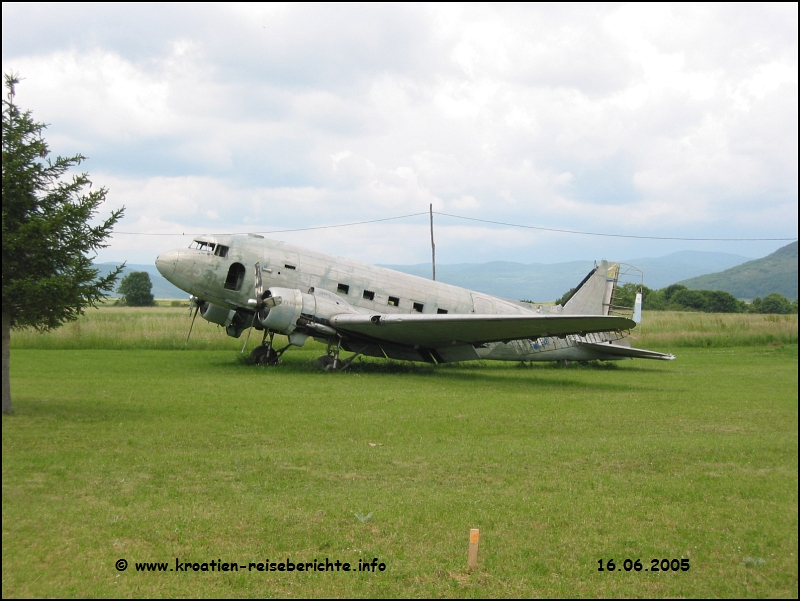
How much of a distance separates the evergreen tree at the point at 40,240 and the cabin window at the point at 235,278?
10193 mm

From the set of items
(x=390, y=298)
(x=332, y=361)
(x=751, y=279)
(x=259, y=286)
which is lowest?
(x=332, y=361)

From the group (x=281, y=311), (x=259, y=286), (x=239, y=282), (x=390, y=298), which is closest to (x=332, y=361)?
(x=281, y=311)

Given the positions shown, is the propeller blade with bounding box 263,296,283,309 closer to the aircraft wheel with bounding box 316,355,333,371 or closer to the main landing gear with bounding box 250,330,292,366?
the main landing gear with bounding box 250,330,292,366

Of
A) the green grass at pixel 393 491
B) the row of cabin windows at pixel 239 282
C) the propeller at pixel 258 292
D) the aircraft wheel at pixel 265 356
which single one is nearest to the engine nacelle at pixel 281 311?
the propeller at pixel 258 292

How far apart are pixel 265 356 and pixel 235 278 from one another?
10.0 ft

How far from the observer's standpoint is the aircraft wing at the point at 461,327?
750 inches

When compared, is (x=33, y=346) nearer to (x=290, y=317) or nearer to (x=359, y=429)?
(x=290, y=317)

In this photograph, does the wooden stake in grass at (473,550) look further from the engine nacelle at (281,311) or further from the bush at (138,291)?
the bush at (138,291)

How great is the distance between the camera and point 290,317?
20.4 metres

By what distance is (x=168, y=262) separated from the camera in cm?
2066

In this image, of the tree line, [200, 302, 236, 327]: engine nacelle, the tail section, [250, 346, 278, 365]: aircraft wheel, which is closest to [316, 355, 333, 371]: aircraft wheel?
[250, 346, 278, 365]: aircraft wheel

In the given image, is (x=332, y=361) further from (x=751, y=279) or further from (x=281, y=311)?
(x=751, y=279)

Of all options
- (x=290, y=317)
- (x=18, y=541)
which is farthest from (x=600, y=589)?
(x=290, y=317)

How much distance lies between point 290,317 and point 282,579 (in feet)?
50.2
